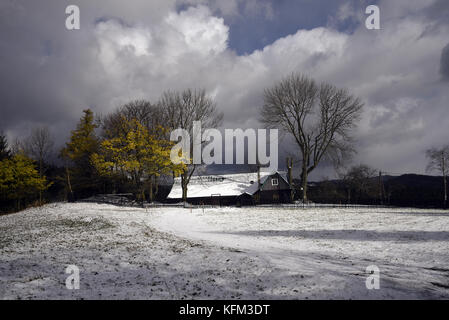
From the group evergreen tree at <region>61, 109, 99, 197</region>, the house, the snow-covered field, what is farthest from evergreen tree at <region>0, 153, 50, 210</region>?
the snow-covered field

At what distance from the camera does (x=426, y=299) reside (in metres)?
4.90

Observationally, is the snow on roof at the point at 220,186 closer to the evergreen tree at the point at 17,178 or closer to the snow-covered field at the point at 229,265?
the evergreen tree at the point at 17,178

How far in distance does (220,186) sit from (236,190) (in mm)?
3245

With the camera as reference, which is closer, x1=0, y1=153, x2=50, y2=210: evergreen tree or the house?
x1=0, y1=153, x2=50, y2=210: evergreen tree

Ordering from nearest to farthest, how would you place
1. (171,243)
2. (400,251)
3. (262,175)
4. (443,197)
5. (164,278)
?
(164,278) → (400,251) → (171,243) → (443,197) → (262,175)

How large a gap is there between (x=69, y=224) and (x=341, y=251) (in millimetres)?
15672

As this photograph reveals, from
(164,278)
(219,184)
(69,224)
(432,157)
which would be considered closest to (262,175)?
→ (219,184)

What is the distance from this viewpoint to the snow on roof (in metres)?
42.9

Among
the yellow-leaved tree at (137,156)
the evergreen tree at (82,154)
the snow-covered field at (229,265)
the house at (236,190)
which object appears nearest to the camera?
the snow-covered field at (229,265)

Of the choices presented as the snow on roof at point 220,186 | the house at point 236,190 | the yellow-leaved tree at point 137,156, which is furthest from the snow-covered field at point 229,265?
→ the snow on roof at point 220,186

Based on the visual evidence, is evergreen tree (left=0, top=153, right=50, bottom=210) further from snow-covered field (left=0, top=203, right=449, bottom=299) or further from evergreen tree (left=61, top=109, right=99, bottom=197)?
snow-covered field (left=0, top=203, right=449, bottom=299)

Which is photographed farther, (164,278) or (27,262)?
(27,262)

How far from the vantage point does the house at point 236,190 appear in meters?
42.6
